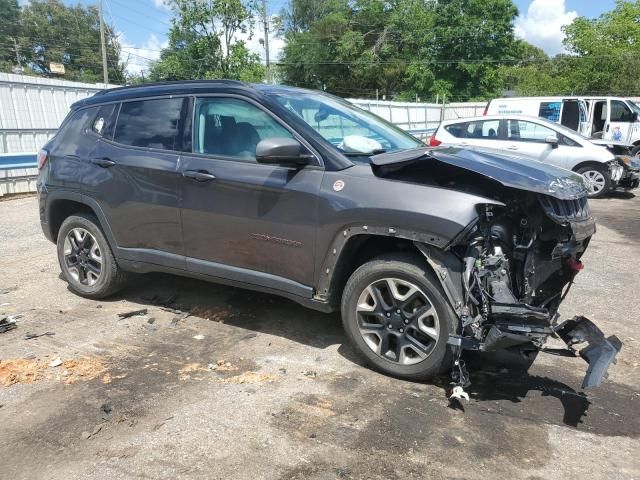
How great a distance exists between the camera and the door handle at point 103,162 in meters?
4.77

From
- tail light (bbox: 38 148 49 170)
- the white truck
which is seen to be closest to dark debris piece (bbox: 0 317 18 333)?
tail light (bbox: 38 148 49 170)

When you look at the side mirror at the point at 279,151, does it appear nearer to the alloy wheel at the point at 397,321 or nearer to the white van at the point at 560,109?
the alloy wheel at the point at 397,321

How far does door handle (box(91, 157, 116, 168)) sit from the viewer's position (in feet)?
15.6

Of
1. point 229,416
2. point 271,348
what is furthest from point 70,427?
point 271,348

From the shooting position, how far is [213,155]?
13.9 feet

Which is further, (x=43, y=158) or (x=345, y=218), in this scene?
(x=43, y=158)

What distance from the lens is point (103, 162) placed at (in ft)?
15.8

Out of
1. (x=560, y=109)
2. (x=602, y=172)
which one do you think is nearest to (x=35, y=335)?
(x=602, y=172)

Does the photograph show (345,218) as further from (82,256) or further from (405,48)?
(405,48)

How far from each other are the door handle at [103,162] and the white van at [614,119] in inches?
562

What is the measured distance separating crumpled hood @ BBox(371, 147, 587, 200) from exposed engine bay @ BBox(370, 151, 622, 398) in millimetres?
12

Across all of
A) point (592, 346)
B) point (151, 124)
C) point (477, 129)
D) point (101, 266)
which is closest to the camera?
point (592, 346)

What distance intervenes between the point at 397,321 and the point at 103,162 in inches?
118

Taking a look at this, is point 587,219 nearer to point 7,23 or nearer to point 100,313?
point 100,313
